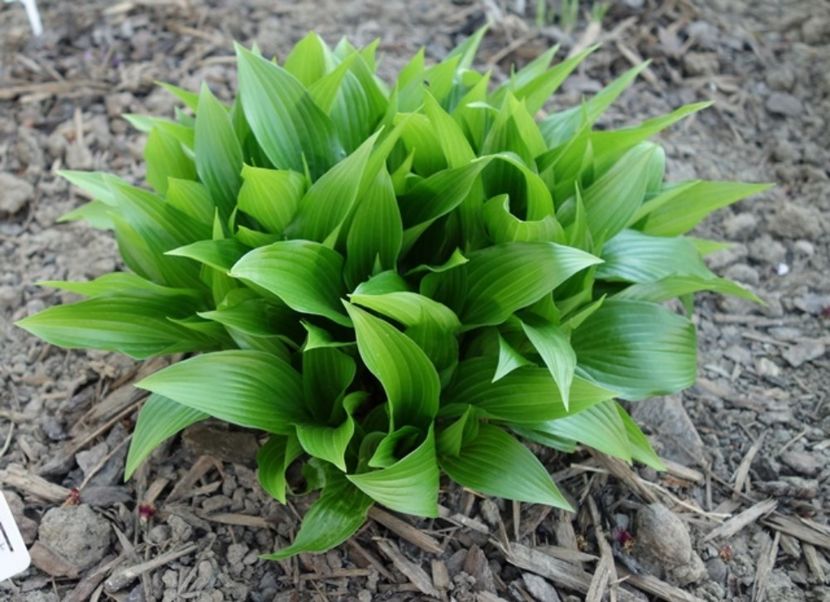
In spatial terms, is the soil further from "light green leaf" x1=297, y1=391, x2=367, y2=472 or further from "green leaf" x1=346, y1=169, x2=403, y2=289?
"green leaf" x1=346, y1=169, x2=403, y2=289

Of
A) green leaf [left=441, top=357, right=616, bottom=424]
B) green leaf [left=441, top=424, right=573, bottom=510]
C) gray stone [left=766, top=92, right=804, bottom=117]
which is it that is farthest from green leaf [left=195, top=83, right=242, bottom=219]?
gray stone [left=766, top=92, right=804, bottom=117]

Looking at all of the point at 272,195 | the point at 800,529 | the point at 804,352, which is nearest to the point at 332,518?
the point at 272,195

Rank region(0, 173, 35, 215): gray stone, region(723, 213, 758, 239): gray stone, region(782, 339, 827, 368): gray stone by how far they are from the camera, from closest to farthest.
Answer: region(782, 339, 827, 368): gray stone
region(0, 173, 35, 215): gray stone
region(723, 213, 758, 239): gray stone

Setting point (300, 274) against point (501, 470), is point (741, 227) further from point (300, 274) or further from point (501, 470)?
point (300, 274)

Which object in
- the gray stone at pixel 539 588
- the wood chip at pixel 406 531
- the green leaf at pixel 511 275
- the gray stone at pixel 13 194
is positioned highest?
the green leaf at pixel 511 275

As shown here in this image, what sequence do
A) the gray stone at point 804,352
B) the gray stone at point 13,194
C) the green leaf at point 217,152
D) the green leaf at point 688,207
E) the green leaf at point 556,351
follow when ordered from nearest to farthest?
the green leaf at point 556,351
the green leaf at point 217,152
the green leaf at point 688,207
the gray stone at point 804,352
the gray stone at point 13,194

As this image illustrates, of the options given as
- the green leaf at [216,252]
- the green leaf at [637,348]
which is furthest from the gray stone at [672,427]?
the green leaf at [216,252]

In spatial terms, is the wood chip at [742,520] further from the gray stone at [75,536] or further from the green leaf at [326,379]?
the gray stone at [75,536]
